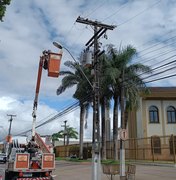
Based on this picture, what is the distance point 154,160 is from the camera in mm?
32281

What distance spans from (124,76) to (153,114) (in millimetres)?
10512

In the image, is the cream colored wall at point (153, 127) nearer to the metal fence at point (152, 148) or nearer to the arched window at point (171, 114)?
the arched window at point (171, 114)

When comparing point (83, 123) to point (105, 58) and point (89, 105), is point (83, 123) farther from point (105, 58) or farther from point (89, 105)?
point (105, 58)

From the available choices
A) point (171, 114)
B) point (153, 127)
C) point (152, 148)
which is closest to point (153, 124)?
point (153, 127)

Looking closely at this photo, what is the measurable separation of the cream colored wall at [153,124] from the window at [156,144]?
5.04 m

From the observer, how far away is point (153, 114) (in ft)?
131

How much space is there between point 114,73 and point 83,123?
9.55 meters

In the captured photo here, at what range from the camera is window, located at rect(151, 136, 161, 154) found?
3261cm

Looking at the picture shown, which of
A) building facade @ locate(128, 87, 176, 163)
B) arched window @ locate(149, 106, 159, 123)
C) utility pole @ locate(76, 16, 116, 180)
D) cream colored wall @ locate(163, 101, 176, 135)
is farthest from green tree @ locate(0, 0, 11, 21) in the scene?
cream colored wall @ locate(163, 101, 176, 135)

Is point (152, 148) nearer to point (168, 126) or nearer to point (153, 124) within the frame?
point (153, 124)

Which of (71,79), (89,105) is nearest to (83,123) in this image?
(89,105)

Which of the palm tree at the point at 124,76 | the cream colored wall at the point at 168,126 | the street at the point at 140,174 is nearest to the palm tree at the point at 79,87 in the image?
the palm tree at the point at 124,76

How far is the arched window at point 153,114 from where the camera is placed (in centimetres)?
3972

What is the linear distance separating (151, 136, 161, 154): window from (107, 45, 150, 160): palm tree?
3.87 meters
